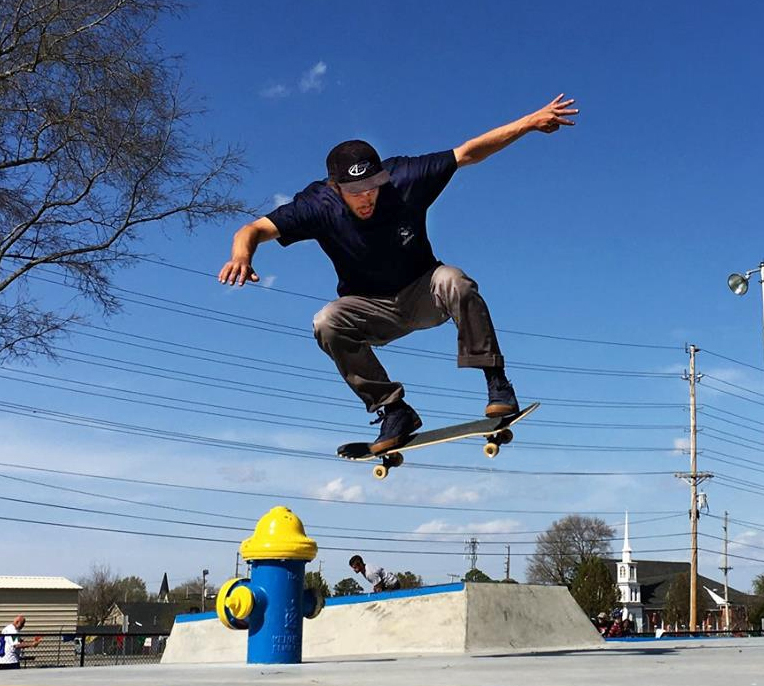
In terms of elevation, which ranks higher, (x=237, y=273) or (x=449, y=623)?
(x=237, y=273)

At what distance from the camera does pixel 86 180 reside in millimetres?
17109

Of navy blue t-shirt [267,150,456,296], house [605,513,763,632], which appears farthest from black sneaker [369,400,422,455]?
house [605,513,763,632]

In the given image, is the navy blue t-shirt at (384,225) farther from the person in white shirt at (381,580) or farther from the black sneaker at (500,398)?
the person in white shirt at (381,580)

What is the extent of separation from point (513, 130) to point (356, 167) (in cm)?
146

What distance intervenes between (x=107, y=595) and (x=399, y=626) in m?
99.4

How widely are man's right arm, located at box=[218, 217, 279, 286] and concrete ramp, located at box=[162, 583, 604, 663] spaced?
696 centimetres

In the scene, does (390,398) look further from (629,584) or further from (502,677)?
(629,584)

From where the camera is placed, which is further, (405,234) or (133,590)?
(133,590)

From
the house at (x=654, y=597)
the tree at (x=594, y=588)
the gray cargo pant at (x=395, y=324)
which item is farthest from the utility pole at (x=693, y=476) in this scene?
the house at (x=654, y=597)

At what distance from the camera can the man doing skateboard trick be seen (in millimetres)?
7926

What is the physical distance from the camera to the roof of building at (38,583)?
152 feet

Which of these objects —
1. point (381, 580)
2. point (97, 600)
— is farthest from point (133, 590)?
point (381, 580)

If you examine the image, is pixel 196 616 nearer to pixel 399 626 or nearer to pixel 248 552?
pixel 399 626

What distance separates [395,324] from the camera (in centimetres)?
843
